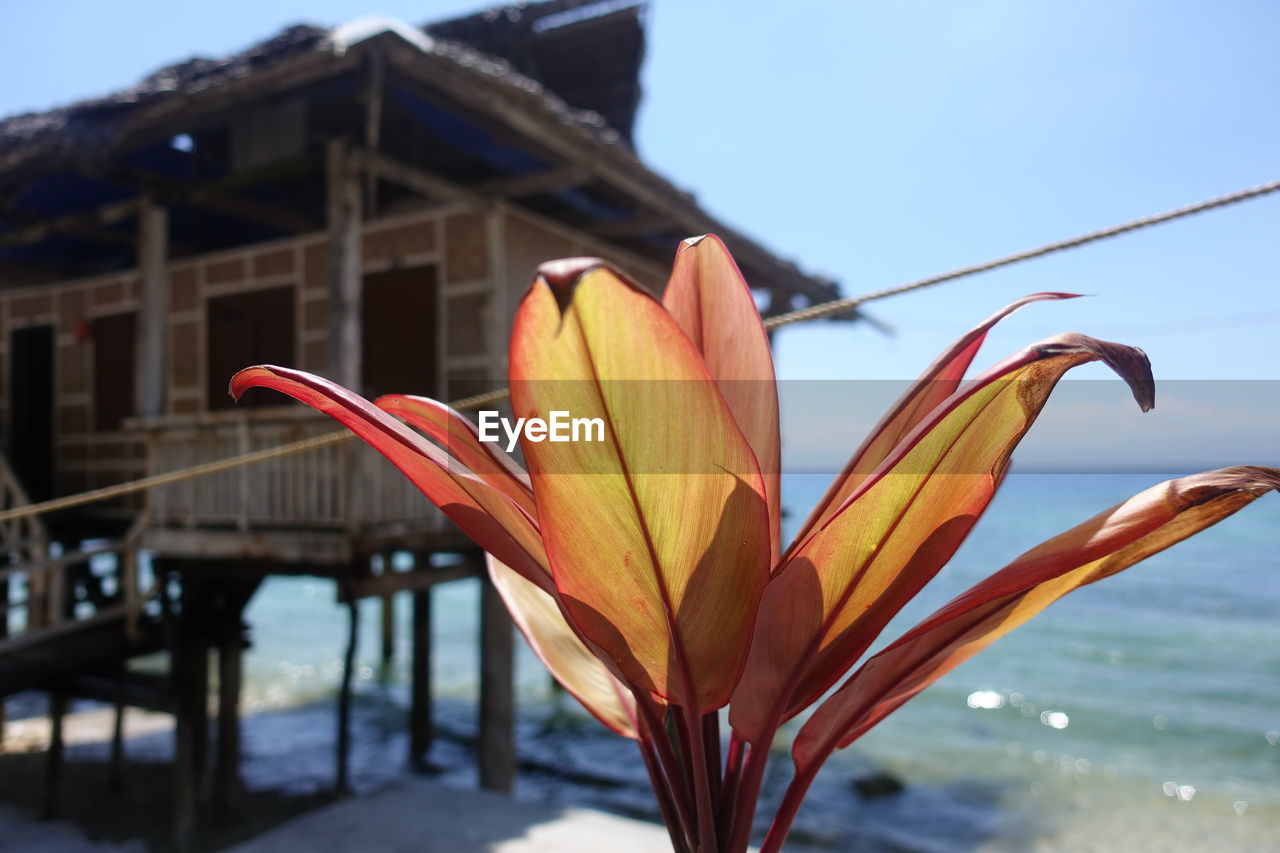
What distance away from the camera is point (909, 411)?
2.72 feet

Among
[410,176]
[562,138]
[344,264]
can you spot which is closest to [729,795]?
[562,138]

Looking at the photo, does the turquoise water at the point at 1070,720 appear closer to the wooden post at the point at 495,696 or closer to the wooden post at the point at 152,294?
the wooden post at the point at 495,696

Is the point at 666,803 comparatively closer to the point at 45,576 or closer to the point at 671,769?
the point at 671,769

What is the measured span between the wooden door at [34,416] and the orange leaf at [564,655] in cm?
1093

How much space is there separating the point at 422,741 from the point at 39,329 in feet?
22.8

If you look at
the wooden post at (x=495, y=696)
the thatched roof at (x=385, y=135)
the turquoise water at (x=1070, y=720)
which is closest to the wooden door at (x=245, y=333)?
the thatched roof at (x=385, y=135)

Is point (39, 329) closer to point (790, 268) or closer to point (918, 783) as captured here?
point (790, 268)

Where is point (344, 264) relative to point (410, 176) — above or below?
below

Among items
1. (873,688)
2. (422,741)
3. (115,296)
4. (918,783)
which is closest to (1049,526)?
(918,783)

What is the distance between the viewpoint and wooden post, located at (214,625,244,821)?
24.9 ft

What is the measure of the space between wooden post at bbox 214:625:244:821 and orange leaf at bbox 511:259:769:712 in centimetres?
791

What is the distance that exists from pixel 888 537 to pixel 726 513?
0.53ft

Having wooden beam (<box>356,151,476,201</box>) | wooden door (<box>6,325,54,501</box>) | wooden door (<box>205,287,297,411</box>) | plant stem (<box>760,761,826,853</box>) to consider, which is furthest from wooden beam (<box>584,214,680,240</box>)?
wooden door (<box>6,325,54,501</box>)

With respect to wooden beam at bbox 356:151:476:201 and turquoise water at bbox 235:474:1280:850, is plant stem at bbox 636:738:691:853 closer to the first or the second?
turquoise water at bbox 235:474:1280:850
